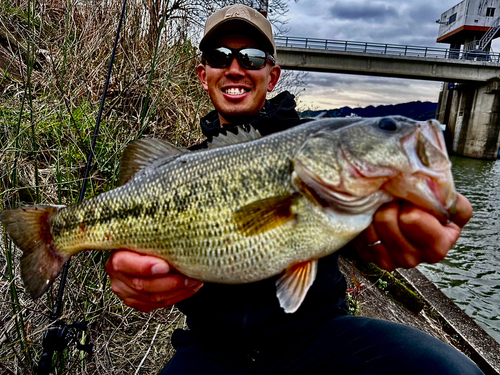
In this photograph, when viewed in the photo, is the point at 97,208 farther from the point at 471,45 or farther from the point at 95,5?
the point at 471,45

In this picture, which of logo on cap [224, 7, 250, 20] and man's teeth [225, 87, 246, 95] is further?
man's teeth [225, 87, 246, 95]

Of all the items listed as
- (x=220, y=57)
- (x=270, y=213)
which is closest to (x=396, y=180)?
(x=270, y=213)

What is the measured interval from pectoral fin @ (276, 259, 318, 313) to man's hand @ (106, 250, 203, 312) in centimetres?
51

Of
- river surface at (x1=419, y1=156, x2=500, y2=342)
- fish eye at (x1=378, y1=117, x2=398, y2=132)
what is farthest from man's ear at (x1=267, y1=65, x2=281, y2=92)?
river surface at (x1=419, y1=156, x2=500, y2=342)

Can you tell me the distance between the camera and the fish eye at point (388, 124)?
1.41 m

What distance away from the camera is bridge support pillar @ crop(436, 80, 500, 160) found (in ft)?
92.4

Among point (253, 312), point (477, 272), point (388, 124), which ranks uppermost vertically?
point (388, 124)

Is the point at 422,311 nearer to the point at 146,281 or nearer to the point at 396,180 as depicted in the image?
the point at 396,180

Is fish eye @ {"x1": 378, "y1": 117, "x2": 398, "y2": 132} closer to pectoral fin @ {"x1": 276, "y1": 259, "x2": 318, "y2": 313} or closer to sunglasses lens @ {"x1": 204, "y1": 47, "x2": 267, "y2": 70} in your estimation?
pectoral fin @ {"x1": 276, "y1": 259, "x2": 318, "y2": 313}

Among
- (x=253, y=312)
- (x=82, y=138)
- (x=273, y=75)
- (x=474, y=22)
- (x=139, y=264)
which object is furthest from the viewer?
(x=474, y=22)

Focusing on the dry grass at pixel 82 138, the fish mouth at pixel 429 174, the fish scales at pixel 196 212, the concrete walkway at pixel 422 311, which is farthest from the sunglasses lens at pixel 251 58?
the concrete walkway at pixel 422 311

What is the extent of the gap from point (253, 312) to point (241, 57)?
6.56 ft

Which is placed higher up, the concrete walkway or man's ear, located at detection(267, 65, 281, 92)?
man's ear, located at detection(267, 65, 281, 92)

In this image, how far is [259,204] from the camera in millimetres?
1493
